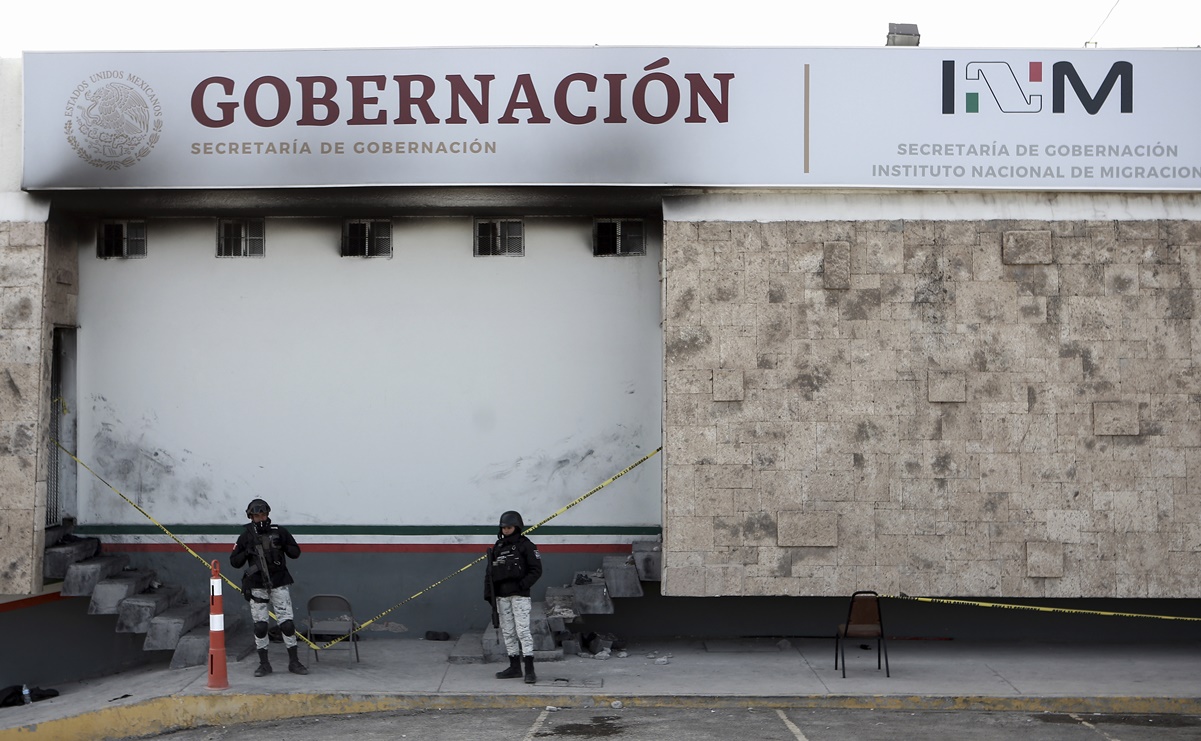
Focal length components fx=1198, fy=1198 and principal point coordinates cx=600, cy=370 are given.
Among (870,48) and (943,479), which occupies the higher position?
(870,48)

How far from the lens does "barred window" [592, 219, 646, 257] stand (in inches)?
549

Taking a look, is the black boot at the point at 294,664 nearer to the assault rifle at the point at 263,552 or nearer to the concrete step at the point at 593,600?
the assault rifle at the point at 263,552

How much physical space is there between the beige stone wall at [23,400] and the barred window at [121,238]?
1117 mm

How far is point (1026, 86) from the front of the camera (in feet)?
41.5

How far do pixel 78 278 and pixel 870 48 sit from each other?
9370 mm

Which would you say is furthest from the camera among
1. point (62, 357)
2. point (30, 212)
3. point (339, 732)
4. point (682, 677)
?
point (62, 357)

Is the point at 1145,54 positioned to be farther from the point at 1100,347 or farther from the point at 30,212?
the point at 30,212

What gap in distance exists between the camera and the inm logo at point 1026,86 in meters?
12.6

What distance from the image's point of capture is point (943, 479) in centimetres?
1258

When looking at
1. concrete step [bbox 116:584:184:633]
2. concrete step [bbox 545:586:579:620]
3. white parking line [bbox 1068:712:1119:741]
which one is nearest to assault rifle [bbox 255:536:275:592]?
concrete step [bbox 116:584:184:633]

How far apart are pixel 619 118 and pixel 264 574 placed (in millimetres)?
5958

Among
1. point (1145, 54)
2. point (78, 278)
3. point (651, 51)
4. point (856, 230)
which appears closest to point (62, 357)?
point (78, 278)

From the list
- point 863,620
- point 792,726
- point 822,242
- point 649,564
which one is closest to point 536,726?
point 792,726

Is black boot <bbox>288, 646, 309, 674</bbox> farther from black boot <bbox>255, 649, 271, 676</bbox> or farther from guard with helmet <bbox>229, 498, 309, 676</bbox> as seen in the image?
black boot <bbox>255, 649, 271, 676</bbox>
